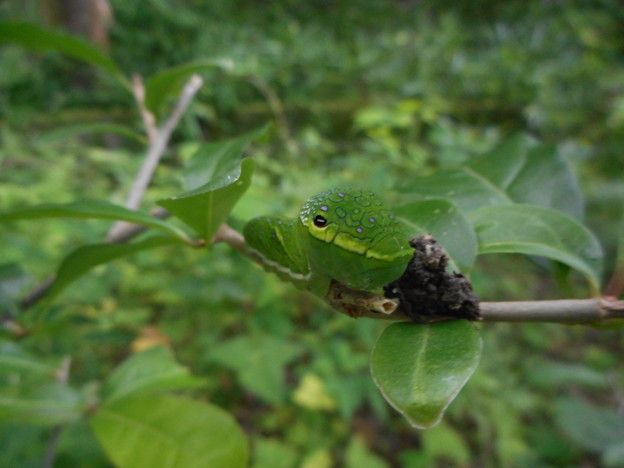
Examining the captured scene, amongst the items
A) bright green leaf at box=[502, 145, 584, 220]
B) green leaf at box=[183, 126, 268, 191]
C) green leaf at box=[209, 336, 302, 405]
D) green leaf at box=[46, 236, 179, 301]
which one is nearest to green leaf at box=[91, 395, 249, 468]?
green leaf at box=[46, 236, 179, 301]

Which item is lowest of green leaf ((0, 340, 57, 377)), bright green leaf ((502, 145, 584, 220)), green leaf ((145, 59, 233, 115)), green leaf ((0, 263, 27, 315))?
green leaf ((0, 340, 57, 377))

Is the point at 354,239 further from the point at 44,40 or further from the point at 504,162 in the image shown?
the point at 44,40

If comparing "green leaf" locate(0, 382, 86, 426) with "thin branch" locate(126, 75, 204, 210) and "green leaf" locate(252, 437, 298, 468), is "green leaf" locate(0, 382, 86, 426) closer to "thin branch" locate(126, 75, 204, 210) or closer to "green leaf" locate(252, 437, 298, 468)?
"thin branch" locate(126, 75, 204, 210)

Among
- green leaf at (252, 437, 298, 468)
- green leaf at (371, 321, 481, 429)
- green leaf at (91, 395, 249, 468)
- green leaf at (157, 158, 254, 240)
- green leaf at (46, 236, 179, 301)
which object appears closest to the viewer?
green leaf at (371, 321, 481, 429)

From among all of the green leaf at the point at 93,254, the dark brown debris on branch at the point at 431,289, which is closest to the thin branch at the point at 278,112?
the green leaf at the point at 93,254

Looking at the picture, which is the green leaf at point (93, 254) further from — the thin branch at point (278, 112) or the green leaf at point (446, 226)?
the thin branch at point (278, 112)
